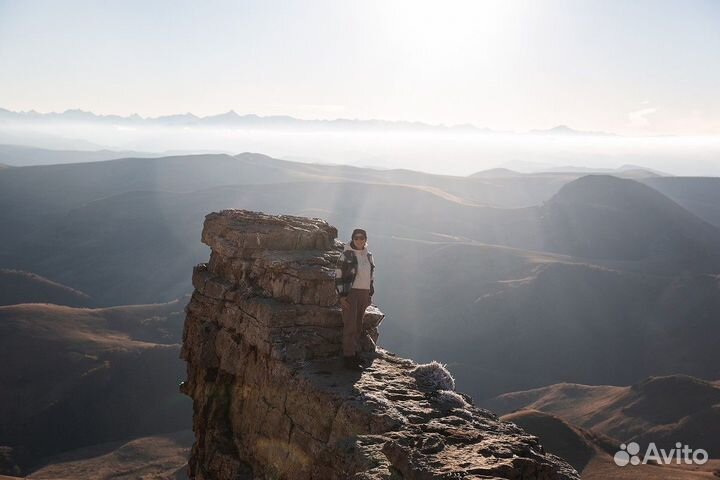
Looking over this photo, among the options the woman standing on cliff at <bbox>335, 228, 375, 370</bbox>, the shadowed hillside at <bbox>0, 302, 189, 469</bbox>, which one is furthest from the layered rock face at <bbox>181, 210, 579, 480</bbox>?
the shadowed hillside at <bbox>0, 302, 189, 469</bbox>

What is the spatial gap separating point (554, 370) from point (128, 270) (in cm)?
7904

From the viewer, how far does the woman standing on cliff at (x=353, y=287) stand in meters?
10.7

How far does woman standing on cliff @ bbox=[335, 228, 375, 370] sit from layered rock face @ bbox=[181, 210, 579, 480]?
17.8 inches

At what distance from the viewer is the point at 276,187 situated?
163125 mm

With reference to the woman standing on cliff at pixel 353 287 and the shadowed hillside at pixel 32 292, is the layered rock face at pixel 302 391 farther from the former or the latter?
the shadowed hillside at pixel 32 292

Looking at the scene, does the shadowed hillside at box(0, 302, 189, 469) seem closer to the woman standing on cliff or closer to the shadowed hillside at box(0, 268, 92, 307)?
the shadowed hillside at box(0, 268, 92, 307)

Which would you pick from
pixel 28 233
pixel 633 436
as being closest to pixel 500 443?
pixel 633 436

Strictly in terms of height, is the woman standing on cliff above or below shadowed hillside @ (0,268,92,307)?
above

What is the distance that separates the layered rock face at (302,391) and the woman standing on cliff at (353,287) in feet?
1.48

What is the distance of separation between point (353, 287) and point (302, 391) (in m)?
2.08

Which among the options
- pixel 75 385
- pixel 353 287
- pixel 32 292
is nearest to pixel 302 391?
pixel 353 287

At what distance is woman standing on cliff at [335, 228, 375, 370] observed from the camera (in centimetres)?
1074

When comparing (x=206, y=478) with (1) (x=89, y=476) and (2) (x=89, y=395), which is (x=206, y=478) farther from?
(2) (x=89, y=395)

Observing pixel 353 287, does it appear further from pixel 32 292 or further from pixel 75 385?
pixel 32 292
